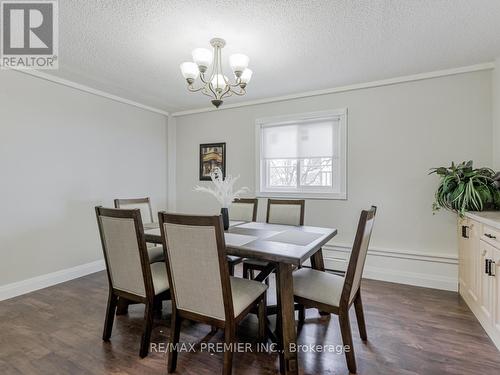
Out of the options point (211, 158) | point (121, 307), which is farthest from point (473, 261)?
point (211, 158)

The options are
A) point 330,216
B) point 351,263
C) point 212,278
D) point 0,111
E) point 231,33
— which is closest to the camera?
point 212,278

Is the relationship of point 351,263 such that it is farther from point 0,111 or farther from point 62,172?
point 0,111

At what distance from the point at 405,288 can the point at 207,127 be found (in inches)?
144

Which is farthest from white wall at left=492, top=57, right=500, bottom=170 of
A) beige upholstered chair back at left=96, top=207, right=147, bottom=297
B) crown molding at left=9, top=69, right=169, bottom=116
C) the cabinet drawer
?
crown molding at left=9, top=69, right=169, bottom=116

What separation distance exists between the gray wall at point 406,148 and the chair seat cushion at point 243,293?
2.08 meters

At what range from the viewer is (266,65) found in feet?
9.55

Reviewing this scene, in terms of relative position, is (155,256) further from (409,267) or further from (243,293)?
(409,267)

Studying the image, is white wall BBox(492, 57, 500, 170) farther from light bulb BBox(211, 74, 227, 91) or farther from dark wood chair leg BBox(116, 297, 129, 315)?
dark wood chair leg BBox(116, 297, 129, 315)

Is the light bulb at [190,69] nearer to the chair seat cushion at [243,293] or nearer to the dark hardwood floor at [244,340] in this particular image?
the chair seat cushion at [243,293]

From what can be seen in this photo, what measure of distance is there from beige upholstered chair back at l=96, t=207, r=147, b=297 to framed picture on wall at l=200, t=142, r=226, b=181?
2.62 meters

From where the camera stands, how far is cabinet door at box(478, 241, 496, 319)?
6.58 feet

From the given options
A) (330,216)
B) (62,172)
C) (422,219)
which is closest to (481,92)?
(422,219)

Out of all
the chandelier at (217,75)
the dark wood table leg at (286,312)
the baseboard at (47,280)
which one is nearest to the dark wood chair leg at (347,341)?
the dark wood table leg at (286,312)

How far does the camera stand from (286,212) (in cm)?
308
